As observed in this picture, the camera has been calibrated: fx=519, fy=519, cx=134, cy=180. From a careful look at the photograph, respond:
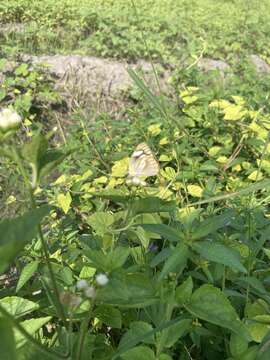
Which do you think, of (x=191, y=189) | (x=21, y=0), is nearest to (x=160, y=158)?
(x=191, y=189)

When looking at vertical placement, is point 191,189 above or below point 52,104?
above

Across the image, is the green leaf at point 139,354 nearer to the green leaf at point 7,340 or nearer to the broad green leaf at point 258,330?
the broad green leaf at point 258,330

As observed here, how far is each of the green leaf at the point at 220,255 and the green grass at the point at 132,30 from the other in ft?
10.5

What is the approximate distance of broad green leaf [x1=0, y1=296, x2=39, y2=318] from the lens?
900 millimetres

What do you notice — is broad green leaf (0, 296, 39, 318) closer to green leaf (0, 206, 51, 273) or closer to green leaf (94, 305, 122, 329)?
green leaf (94, 305, 122, 329)

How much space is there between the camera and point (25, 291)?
3.75 feet

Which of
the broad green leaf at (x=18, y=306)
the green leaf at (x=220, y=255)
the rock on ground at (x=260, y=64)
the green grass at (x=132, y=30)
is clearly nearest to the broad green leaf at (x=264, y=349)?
the green leaf at (x=220, y=255)

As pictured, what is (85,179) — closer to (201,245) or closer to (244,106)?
(244,106)

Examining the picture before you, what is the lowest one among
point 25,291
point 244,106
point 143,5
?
point 143,5

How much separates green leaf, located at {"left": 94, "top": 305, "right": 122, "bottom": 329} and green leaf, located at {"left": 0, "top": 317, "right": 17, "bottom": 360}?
509 mm

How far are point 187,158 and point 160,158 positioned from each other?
0.40 feet

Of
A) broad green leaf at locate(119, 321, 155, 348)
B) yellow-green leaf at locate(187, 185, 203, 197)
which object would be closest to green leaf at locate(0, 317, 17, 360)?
broad green leaf at locate(119, 321, 155, 348)

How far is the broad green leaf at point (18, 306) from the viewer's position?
900 millimetres

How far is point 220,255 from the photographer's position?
2.94ft
